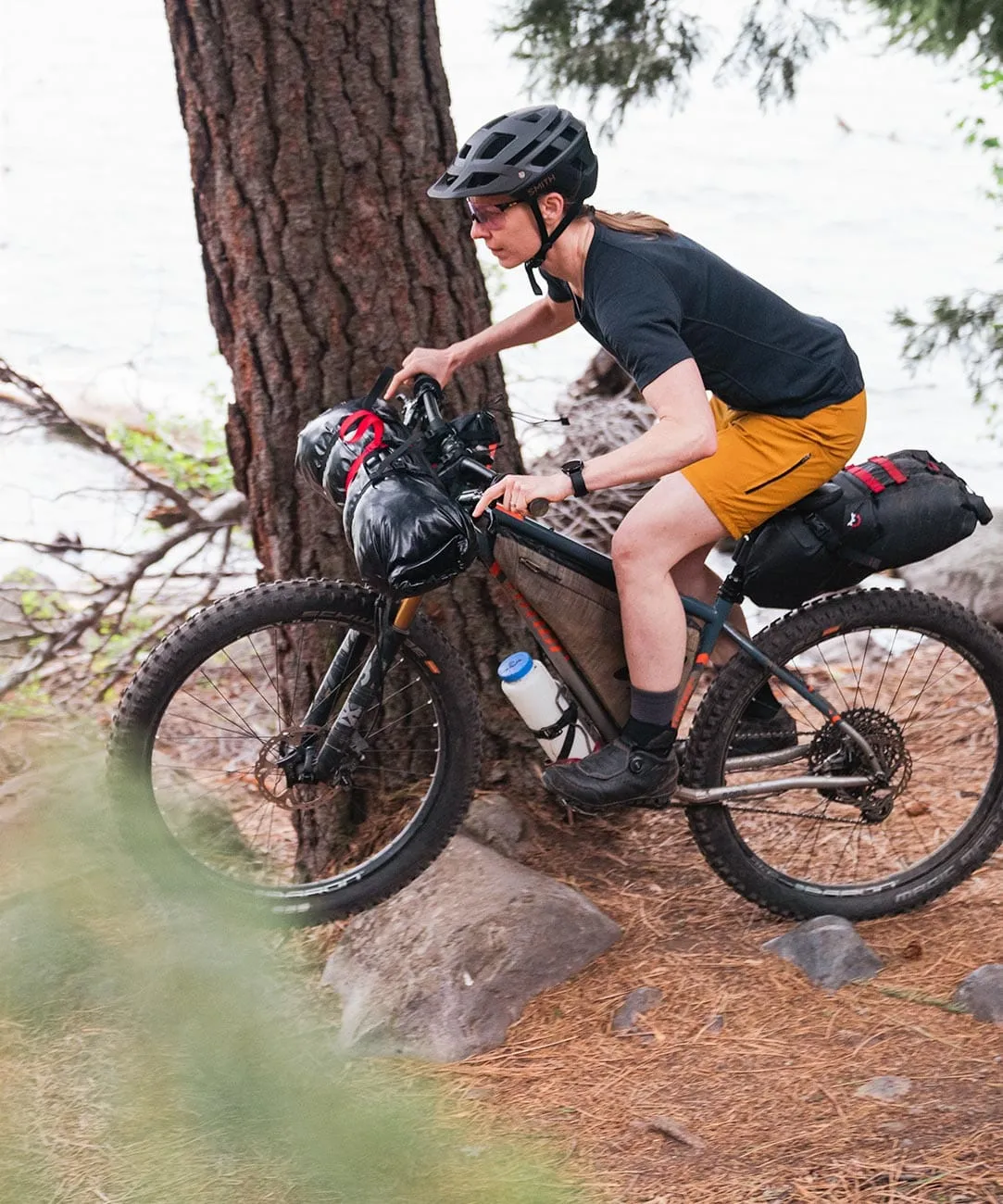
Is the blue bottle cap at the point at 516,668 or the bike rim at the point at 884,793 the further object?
the bike rim at the point at 884,793

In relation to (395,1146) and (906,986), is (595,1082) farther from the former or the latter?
(395,1146)

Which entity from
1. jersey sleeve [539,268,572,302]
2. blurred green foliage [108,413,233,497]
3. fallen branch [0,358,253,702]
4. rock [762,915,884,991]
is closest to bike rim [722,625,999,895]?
rock [762,915,884,991]

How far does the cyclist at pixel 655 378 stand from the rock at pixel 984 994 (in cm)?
81

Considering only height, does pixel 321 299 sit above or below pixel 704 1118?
above

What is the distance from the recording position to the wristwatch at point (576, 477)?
2691mm

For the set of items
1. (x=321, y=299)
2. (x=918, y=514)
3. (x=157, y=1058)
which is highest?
(x=321, y=299)

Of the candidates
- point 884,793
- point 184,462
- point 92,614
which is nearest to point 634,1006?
point 884,793

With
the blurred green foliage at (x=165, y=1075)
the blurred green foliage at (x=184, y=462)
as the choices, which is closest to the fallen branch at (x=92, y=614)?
the blurred green foliage at (x=184, y=462)

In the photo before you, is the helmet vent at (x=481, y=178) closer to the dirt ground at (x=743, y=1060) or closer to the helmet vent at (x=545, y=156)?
the helmet vent at (x=545, y=156)

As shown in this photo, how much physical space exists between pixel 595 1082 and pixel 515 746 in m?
1.12

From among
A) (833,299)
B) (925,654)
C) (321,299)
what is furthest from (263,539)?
(833,299)

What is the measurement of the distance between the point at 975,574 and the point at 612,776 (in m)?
3.24

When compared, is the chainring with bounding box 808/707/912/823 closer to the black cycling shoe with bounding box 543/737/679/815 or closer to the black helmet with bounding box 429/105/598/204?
the black cycling shoe with bounding box 543/737/679/815

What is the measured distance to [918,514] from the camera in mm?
3215
